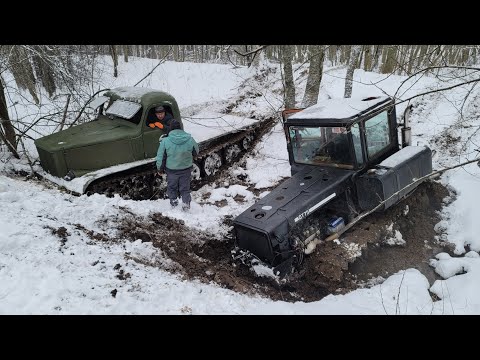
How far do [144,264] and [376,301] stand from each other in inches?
109

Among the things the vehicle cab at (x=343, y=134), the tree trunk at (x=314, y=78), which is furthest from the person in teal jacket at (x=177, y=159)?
the tree trunk at (x=314, y=78)

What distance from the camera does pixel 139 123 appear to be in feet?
25.2

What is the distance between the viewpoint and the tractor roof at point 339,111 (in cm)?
546

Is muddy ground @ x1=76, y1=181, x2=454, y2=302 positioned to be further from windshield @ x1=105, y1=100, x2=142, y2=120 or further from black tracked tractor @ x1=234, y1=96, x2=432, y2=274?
windshield @ x1=105, y1=100, x2=142, y2=120

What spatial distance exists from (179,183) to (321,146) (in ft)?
8.04

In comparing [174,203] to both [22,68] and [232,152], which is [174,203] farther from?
[22,68]

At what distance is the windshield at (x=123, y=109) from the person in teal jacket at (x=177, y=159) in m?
1.63

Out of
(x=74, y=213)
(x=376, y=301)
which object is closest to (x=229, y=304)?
(x=376, y=301)

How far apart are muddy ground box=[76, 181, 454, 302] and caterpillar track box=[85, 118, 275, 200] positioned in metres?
1.49

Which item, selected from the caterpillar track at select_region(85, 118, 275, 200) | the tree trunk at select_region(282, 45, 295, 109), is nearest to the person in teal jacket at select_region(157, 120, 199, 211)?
the caterpillar track at select_region(85, 118, 275, 200)

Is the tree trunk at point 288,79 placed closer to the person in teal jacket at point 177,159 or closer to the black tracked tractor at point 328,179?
the black tracked tractor at point 328,179

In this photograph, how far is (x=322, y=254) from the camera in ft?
17.5

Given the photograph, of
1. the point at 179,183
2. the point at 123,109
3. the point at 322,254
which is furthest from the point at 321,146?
the point at 123,109

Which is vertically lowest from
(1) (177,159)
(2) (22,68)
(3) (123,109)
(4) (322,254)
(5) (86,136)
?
(4) (322,254)
